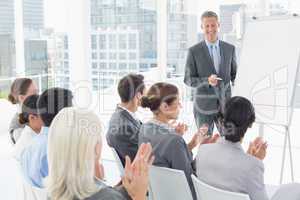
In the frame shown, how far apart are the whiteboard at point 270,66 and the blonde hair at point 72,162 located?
234cm

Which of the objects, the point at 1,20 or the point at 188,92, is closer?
the point at 188,92

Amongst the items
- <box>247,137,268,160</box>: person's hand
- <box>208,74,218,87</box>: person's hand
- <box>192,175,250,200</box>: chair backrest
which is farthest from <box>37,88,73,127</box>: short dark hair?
<box>208,74,218,87</box>: person's hand

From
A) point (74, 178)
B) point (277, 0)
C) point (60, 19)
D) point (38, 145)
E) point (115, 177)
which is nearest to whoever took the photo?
point (74, 178)

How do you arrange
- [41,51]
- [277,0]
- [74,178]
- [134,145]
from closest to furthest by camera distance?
[74,178] < [134,145] < [277,0] < [41,51]

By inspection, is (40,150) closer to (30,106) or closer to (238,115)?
(30,106)

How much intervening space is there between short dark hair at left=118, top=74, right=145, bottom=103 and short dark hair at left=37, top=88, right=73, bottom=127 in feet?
1.79

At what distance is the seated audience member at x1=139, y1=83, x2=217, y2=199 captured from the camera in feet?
6.97

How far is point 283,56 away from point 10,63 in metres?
5.11

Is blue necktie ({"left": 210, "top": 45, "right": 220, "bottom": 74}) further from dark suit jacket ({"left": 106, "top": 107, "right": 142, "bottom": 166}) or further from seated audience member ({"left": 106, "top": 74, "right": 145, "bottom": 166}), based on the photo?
dark suit jacket ({"left": 106, "top": 107, "right": 142, "bottom": 166})

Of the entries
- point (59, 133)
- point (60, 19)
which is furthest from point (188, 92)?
point (59, 133)

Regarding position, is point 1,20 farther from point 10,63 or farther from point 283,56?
point 283,56

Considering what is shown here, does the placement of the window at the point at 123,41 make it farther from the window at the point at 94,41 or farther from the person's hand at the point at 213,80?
the person's hand at the point at 213,80

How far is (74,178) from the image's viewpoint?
1.30 m

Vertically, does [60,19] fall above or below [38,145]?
above
